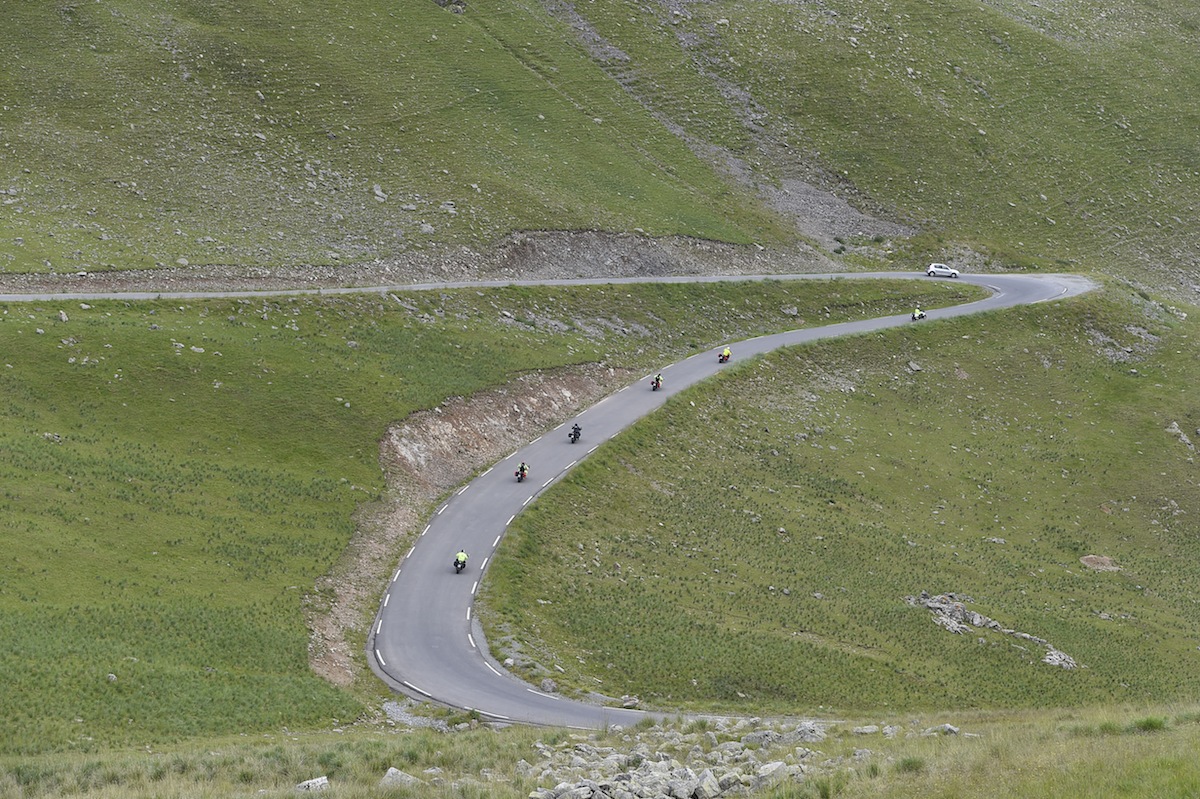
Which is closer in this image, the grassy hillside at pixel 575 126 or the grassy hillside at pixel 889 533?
the grassy hillside at pixel 889 533

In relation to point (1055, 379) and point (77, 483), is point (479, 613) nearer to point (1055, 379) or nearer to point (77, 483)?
point (77, 483)

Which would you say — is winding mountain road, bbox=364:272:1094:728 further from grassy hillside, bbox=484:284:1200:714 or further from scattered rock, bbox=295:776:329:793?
scattered rock, bbox=295:776:329:793

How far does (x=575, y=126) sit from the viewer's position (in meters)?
99.7

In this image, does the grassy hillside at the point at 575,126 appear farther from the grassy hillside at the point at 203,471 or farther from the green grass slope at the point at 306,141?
the grassy hillside at the point at 203,471

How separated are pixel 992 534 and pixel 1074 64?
89425mm

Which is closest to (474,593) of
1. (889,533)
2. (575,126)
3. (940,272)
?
(889,533)

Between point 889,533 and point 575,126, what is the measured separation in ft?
188

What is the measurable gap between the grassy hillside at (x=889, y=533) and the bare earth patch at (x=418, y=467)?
508 cm

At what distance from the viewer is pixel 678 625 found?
4259cm

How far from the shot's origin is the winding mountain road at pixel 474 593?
35.1 metres

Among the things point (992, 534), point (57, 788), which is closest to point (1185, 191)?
point (992, 534)

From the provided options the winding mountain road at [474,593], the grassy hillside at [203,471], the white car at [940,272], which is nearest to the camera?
the grassy hillside at [203,471]

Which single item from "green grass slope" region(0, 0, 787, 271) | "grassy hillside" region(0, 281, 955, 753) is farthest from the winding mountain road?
"green grass slope" region(0, 0, 787, 271)

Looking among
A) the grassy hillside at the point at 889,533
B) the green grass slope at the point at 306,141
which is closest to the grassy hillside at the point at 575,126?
the green grass slope at the point at 306,141
